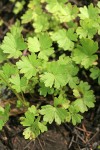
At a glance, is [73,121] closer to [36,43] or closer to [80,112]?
[80,112]

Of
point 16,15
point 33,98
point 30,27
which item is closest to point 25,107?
point 33,98

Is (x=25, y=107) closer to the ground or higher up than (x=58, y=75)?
closer to the ground

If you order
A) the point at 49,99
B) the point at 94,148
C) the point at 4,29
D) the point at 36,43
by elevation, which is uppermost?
the point at 36,43

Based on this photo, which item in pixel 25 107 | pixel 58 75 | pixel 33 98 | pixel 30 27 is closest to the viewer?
pixel 58 75

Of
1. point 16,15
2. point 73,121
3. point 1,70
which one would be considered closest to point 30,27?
point 16,15

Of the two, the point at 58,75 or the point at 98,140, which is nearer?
the point at 58,75

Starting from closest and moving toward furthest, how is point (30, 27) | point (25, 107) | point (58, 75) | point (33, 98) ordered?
point (58, 75)
point (25, 107)
point (33, 98)
point (30, 27)
